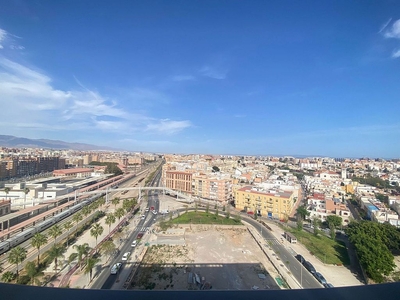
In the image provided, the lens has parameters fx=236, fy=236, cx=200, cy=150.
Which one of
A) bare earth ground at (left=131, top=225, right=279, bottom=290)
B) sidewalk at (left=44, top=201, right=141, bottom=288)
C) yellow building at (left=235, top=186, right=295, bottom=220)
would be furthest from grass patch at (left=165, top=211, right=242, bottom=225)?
sidewalk at (left=44, top=201, right=141, bottom=288)

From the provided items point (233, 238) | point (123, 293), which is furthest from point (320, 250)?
point (123, 293)

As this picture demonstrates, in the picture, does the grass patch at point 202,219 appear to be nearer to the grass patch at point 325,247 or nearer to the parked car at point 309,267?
the grass patch at point 325,247

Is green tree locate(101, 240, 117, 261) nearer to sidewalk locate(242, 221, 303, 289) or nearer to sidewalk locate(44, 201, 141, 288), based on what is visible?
sidewalk locate(44, 201, 141, 288)

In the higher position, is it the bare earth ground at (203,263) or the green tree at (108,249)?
the green tree at (108,249)

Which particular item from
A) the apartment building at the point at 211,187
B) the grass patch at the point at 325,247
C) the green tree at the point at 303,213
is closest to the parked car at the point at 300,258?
the grass patch at the point at 325,247

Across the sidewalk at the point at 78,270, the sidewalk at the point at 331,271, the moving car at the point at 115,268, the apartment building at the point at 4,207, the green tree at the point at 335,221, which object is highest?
the apartment building at the point at 4,207

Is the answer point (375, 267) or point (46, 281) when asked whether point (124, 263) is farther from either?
point (375, 267)

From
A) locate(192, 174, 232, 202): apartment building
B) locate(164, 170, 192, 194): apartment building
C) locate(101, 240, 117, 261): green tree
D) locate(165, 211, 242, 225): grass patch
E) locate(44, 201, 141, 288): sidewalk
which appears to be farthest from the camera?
locate(164, 170, 192, 194): apartment building
